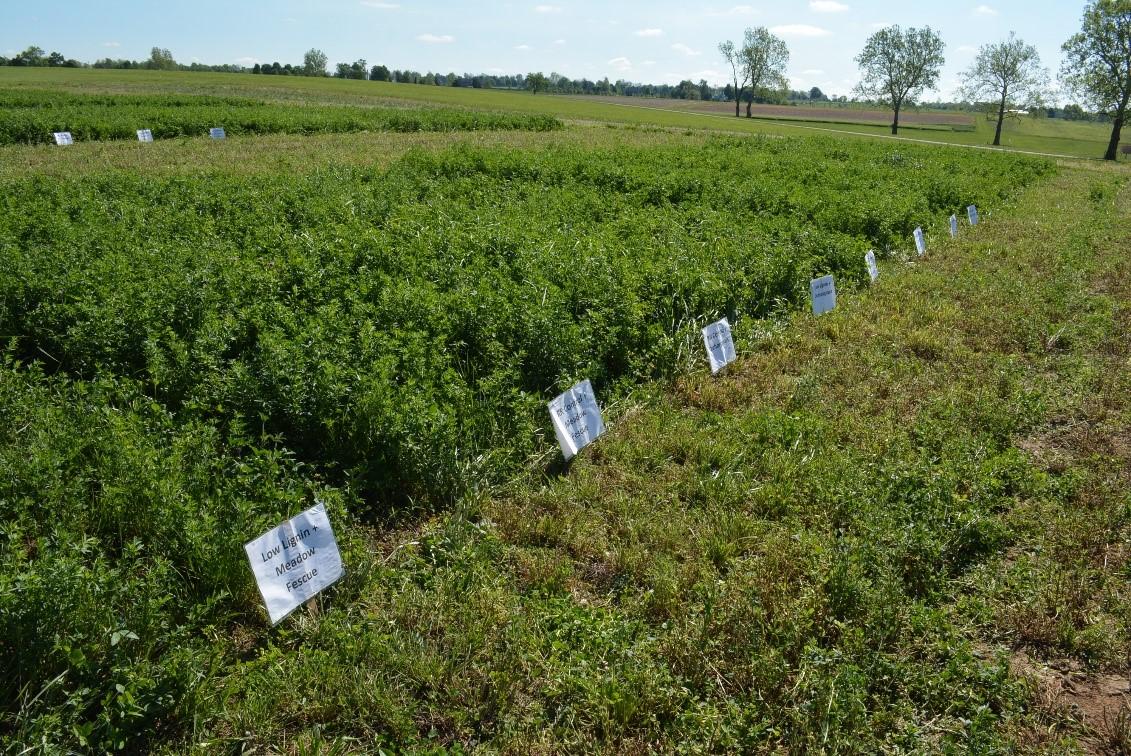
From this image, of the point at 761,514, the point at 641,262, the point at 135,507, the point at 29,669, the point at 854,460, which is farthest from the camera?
the point at 641,262

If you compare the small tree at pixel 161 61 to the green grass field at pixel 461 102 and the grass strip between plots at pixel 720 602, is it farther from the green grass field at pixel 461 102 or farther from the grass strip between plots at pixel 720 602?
the grass strip between plots at pixel 720 602

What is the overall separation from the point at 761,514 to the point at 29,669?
11.9 ft

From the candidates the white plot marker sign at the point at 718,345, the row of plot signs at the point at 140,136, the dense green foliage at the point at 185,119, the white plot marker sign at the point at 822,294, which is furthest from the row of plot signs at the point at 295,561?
the dense green foliage at the point at 185,119

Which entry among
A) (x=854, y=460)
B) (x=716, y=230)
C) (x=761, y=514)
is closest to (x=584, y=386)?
(x=761, y=514)

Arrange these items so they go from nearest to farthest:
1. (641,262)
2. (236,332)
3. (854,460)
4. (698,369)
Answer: (854,460) → (236,332) → (698,369) → (641,262)

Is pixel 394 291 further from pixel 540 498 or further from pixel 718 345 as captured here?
pixel 718 345

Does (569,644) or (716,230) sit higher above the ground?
(716,230)

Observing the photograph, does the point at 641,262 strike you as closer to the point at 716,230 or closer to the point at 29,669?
the point at 716,230

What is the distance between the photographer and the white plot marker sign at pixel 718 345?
21.0 ft

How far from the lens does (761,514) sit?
438cm

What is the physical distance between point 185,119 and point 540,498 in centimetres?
2791

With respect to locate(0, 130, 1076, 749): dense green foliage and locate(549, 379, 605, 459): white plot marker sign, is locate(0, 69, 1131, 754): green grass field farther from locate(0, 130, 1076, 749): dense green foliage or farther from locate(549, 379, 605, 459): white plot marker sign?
locate(549, 379, 605, 459): white plot marker sign

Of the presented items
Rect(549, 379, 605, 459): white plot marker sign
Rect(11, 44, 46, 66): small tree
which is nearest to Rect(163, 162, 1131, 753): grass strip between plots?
Rect(549, 379, 605, 459): white plot marker sign

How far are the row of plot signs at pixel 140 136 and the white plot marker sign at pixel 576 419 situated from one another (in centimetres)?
2371
